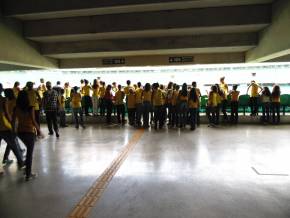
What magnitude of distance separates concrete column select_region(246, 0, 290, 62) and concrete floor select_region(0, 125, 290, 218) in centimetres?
306

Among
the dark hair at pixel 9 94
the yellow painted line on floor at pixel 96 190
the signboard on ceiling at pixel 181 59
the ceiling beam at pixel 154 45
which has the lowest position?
the yellow painted line on floor at pixel 96 190

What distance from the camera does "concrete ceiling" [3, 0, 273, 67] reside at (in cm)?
882

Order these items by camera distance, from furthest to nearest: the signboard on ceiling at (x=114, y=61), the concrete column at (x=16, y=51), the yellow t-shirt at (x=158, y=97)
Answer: the signboard on ceiling at (x=114, y=61), the yellow t-shirt at (x=158, y=97), the concrete column at (x=16, y=51)

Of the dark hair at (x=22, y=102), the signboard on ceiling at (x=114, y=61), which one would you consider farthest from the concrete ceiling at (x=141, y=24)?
the dark hair at (x=22, y=102)

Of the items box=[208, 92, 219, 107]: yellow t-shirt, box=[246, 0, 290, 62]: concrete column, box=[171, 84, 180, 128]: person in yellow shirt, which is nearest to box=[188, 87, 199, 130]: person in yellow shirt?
box=[171, 84, 180, 128]: person in yellow shirt

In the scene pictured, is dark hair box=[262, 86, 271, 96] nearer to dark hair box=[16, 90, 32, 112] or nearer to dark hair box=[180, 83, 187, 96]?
dark hair box=[180, 83, 187, 96]

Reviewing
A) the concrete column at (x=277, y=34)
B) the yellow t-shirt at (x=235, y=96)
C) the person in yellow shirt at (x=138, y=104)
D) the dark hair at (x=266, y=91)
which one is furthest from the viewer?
the yellow t-shirt at (x=235, y=96)

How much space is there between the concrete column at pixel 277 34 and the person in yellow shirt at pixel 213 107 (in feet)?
7.77

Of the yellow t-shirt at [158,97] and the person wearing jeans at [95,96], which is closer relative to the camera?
the yellow t-shirt at [158,97]

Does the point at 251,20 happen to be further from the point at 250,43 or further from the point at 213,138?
the point at 213,138

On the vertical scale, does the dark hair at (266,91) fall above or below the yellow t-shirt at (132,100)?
above

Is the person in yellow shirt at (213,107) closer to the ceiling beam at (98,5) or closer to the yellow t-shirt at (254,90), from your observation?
the yellow t-shirt at (254,90)

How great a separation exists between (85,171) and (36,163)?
4.88ft

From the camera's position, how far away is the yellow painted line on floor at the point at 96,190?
12.0ft
